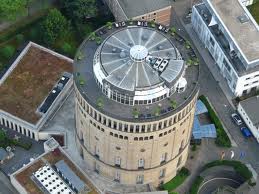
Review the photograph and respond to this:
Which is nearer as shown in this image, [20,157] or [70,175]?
[70,175]

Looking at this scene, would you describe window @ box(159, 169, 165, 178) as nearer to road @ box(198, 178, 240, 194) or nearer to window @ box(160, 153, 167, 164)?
window @ box(160, 153, 167, 164)

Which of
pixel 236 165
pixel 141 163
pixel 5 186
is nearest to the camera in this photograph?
pixel 141 163

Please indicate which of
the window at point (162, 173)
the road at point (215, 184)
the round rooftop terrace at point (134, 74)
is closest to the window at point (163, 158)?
the window at point (162, 173)

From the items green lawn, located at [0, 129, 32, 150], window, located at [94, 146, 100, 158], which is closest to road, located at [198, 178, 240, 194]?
window, located at [94, 146, 100, 158]

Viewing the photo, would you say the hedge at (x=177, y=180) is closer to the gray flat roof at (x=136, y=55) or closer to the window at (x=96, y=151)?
the window at (x=96, y=151)

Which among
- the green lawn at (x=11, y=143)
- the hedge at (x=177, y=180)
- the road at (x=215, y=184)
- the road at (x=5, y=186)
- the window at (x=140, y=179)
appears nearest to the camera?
the window at (x=140, y=179)

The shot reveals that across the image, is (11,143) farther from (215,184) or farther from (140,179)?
(215,184)

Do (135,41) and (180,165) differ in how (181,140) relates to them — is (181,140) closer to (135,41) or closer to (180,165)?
(180,165)

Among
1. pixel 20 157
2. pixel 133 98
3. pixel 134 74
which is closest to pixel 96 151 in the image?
pixel 133 98

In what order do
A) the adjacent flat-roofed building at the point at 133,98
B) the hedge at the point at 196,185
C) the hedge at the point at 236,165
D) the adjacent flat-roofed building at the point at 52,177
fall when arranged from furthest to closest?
the hedge at the point at 236,165 < the hedge at the point at 196,185 < the adjacent flat-roofed building at the point at 52,177 < the adjacent flat-roofed building at the point at 133,98
